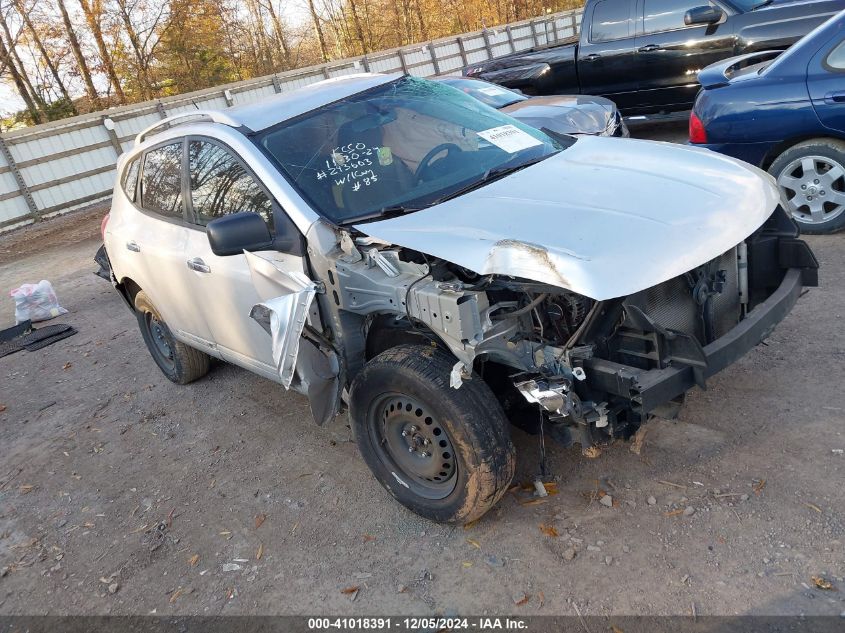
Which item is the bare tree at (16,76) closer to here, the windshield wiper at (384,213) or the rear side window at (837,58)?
the windshield wiper at (384,213)

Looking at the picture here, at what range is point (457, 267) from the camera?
2984 millimetres

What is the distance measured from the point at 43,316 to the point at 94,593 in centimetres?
533

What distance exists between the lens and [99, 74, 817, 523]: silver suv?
267cm

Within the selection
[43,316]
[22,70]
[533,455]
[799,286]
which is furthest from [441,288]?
[22,70]

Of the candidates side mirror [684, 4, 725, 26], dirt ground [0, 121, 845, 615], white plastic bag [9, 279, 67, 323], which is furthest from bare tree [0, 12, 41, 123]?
dirt ground [0, 121, 845, 615]

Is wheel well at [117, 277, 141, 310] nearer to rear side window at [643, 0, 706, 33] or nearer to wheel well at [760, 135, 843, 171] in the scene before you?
wheel well at [760, 135, 843, 171]

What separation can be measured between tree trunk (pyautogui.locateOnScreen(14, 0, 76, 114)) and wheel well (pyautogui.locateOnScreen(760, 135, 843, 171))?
21114 millimetres

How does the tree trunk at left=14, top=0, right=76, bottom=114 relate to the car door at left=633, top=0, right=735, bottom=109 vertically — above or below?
above

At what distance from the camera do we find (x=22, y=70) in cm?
2181

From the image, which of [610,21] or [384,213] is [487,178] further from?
[610,21]

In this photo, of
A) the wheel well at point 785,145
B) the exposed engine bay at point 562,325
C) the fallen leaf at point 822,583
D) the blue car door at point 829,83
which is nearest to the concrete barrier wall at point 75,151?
the wheel well at point 785,145

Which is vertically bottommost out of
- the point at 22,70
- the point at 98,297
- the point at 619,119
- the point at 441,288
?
the point at 98,297

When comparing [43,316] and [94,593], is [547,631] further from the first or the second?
[43,316]

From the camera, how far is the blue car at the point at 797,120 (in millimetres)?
5082
